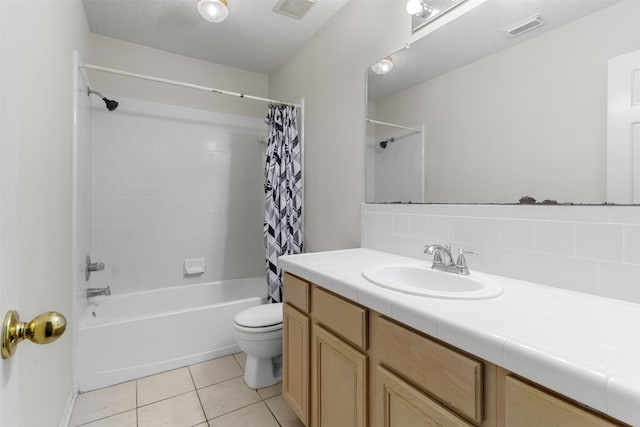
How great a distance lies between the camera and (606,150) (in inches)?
36.7

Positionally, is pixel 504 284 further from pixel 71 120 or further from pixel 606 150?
pixel 71 120

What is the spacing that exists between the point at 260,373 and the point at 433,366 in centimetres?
138

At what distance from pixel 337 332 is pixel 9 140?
1.05 meters

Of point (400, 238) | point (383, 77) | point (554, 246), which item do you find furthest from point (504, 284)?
point (383, 77)

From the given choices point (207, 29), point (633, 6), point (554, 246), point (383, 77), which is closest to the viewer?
point (633, 6)

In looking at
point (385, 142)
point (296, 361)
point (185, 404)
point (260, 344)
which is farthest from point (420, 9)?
point (185, 404)

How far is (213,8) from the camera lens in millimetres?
1818

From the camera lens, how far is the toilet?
179 centimetres

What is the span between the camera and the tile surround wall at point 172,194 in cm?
249

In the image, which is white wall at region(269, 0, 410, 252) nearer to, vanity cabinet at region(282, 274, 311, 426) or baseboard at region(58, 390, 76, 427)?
vanity cabinet at region(282, 274, 311, 426)

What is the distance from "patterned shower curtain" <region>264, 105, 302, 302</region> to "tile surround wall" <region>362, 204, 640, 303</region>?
1.11 meters

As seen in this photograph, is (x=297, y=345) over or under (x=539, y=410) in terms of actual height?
A: under

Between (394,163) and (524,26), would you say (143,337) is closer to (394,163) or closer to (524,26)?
(394,163)

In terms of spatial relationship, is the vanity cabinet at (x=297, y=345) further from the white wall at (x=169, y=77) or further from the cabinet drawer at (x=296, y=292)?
the white wall at (x=169, y=77)
